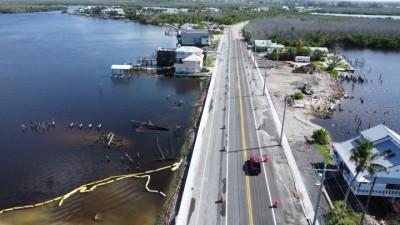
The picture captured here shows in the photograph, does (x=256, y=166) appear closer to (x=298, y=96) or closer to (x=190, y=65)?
(x=298, y=96)

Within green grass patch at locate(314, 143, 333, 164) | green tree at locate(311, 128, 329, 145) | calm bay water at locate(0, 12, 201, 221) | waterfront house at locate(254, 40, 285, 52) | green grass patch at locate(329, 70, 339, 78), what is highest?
waterfront house at locate(254, 40, 285, 52)

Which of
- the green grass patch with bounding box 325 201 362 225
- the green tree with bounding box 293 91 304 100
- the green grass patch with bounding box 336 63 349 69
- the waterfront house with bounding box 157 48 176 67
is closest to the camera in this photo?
the green grass patch with bounding box 325 201 362 225

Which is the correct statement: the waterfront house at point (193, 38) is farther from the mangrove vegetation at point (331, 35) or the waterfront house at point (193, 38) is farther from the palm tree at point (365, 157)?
the palm tree at point (365, 157)

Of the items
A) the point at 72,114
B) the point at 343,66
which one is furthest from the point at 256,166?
the point at 343,66

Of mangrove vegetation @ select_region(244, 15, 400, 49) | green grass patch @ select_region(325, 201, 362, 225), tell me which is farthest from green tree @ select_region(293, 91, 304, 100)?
mangrove vegetation @ select_region(244, 15, 400, 49)

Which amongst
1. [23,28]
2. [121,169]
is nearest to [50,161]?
[121,169]

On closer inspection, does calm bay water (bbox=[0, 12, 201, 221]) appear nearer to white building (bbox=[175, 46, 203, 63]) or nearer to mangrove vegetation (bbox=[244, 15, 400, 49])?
white building (bbox=[175, 46, 203, 63])
